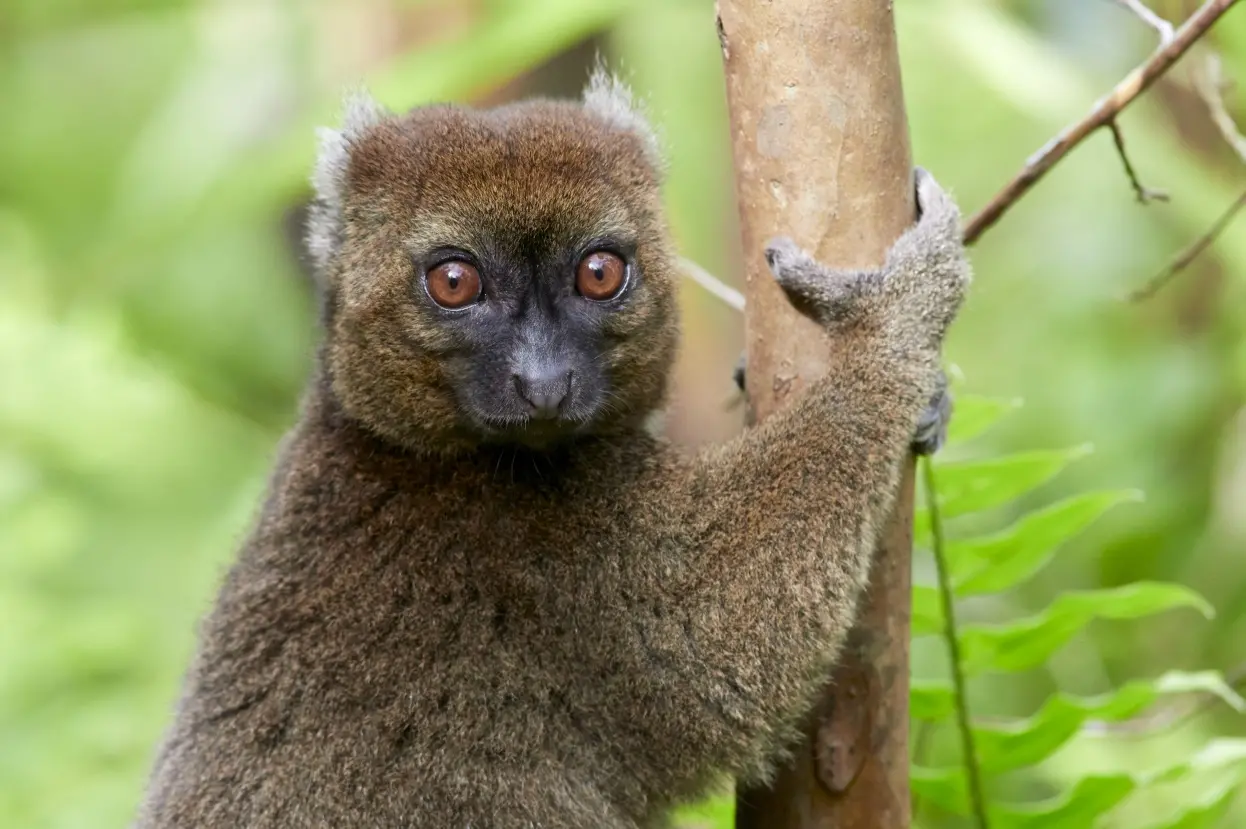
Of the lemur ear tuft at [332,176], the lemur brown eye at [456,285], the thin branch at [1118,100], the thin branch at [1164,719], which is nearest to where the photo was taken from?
the thin branch at [1118,100]

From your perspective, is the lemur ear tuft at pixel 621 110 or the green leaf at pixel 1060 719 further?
the lemur ear tuft at pixel 621 110

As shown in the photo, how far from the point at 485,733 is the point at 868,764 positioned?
A: 41.8 inches

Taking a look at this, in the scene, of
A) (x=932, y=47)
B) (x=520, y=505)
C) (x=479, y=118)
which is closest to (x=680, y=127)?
(x=932, y=47)

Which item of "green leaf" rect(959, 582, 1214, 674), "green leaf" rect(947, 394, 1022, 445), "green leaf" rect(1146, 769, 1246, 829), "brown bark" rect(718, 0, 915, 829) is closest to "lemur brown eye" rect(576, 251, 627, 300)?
"brown bark" rect(718, 0, 915, 829)

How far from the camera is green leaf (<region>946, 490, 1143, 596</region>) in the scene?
12.7ft

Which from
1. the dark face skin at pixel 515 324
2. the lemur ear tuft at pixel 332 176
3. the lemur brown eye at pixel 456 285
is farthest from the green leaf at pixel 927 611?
the lemur ear tuft at pixel 332 176

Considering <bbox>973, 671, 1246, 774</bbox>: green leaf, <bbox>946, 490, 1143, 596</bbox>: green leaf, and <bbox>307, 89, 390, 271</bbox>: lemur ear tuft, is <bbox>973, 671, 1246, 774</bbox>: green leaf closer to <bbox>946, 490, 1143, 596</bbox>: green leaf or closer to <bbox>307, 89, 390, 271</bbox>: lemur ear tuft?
<bbox>946, 490, 1143, 596</bbox>: green leaf

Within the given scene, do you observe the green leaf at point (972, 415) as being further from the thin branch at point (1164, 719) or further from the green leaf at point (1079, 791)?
the green leaf at point (1079, 791)

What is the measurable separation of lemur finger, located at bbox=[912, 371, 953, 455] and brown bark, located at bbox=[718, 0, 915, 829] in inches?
4.6

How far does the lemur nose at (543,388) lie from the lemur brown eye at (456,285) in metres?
0.31

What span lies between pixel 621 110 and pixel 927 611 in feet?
→ 6.48

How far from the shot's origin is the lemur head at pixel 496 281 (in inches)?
151

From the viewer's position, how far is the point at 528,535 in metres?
3.94

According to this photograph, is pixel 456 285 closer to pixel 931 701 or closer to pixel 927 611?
pixel 927 611
